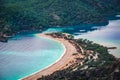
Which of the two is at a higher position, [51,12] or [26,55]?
[51,12]

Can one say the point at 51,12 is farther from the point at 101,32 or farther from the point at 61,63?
the point at 61,63

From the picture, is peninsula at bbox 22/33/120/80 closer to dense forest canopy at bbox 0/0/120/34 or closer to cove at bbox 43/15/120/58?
cove at bbox 43/15/120/58

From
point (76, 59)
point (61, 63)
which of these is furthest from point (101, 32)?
point (61, 63)

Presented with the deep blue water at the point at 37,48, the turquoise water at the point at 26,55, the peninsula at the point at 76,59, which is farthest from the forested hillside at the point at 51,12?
the peninsula at the point at 76,59

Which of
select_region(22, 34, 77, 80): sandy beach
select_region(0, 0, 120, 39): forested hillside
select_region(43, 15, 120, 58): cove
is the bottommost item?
select_region(43, 15, 120, 58): cove

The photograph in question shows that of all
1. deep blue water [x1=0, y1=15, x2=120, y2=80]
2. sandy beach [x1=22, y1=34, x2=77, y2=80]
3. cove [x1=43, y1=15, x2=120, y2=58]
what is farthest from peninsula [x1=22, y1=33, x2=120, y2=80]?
cove [x1=43, y1=15, x2=120, y2=58]

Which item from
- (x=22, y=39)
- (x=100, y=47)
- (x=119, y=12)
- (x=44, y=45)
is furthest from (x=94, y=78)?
(x=119, y=12)

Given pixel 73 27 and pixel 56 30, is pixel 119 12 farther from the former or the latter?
pixel 56 30
